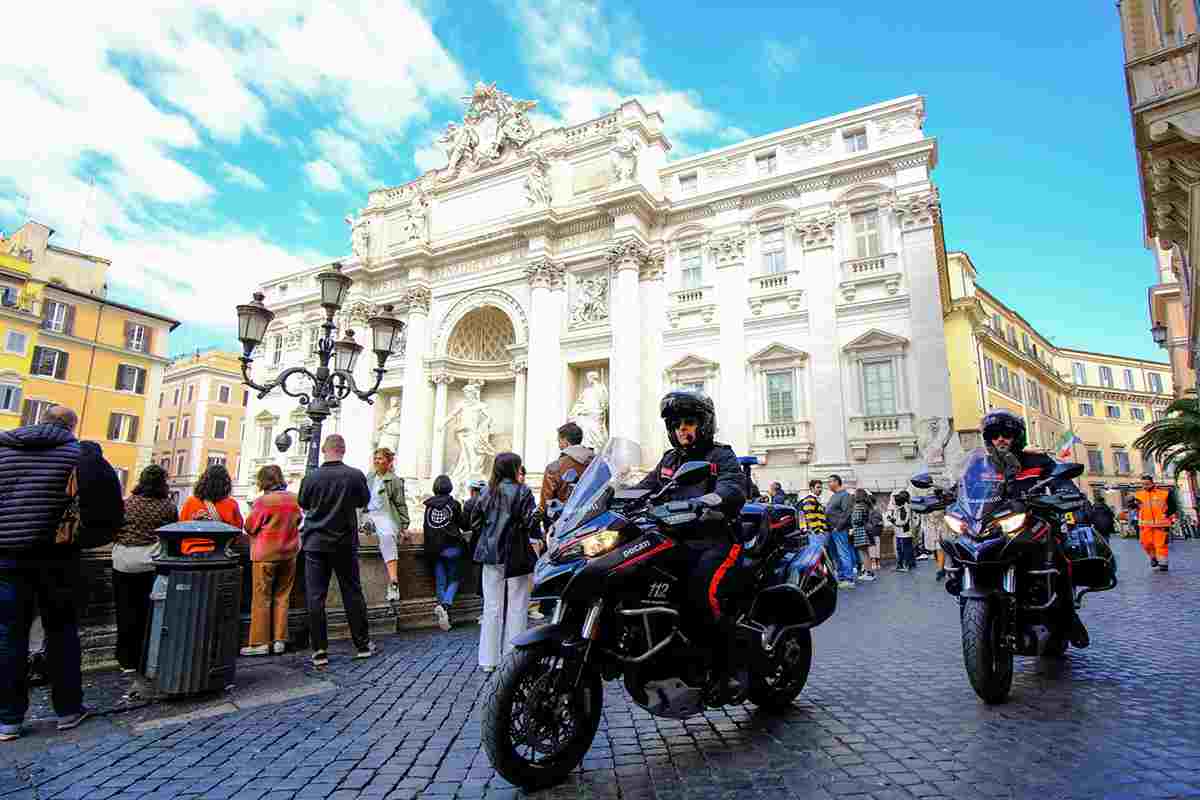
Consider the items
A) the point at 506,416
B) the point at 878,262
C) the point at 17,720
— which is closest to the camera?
the point at 17,720

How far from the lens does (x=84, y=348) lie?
103 feet

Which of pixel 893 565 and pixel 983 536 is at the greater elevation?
pixel 983 536

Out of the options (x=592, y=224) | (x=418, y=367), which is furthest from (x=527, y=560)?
(x=418, y=367)

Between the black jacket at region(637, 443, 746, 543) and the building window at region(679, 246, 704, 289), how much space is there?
18374 millimetres

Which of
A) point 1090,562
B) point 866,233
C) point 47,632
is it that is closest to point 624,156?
point 866,233

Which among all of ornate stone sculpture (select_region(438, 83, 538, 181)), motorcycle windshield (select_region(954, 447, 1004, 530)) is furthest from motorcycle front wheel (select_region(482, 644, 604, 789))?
ornate stone sculpture (select_region(438, 83, 538, 181))

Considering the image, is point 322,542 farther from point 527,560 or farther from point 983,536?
point 983,536

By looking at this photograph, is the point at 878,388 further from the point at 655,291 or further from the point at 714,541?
the point at 714,541

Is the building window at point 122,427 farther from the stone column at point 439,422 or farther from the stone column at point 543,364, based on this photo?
the stone column at point 543,364

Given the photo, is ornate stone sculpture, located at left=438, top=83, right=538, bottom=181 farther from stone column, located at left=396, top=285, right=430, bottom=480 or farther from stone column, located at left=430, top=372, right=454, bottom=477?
stone column, located at left=430, top=372, right=454, bottom=477

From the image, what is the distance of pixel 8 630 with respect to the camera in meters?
3.66

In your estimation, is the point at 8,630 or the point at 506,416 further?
the point at 506,416

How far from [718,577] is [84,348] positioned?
38756 mm

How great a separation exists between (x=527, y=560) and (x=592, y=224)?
736 inches
